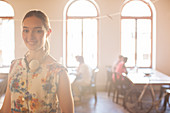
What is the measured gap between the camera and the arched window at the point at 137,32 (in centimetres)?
689

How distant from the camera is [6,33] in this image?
6.90 metres

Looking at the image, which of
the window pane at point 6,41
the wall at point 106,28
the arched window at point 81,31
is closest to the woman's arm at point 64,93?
the wall at point 106,28

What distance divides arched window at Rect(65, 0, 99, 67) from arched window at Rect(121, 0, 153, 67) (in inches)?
38.9

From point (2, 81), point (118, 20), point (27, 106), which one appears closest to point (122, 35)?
point (118, 20)

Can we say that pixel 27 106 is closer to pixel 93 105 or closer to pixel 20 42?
pixel 93 105

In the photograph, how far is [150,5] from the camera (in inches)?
268

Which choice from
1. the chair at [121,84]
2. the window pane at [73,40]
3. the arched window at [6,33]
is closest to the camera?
the chair at [121,84]

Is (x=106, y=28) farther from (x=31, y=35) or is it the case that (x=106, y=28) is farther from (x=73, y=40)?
(x=31, y=35)

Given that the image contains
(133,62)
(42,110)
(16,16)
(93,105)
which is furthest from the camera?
(133,62)

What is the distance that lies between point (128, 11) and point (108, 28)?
101 cm

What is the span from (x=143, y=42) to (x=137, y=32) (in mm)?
409

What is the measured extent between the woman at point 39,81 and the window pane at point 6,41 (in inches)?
243

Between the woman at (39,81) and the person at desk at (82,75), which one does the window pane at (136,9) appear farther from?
the woman at (39,81)

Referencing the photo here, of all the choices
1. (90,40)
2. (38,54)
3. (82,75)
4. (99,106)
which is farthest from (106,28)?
(38,54)
